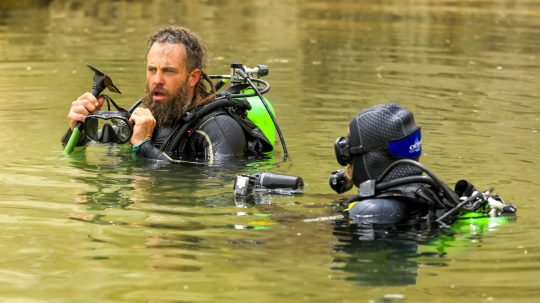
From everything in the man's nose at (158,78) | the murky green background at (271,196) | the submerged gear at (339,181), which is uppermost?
the man's nose at (158,78)

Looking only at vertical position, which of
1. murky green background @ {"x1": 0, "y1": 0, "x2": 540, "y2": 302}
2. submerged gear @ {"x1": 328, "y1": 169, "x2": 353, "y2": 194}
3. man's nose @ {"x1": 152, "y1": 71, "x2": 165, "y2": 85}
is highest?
man's nose @ {"x1": 152, "y1": 71, "x2": 165, "y2": 85}

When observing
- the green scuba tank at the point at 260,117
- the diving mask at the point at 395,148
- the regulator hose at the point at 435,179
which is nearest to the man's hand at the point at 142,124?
the green scuba tank at the point at 260,117

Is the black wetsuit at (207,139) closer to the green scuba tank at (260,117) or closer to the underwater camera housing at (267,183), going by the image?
the green scuba tank at (260,117)

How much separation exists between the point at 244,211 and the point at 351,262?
1.19m

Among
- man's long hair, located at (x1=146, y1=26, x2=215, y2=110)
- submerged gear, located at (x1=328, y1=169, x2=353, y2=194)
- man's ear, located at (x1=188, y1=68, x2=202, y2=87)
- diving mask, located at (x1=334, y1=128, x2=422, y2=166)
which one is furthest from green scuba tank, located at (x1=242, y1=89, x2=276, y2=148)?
diving mask, located at (x1=334, y1=128, x2=422, y2=166)

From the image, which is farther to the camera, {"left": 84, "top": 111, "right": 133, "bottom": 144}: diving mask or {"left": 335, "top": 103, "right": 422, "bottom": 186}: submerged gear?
{"left": 84, "top": 111, "right": 133, "bottom": 144}: diving mask

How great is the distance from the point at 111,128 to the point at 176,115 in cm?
46

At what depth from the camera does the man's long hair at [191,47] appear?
25.6 feet

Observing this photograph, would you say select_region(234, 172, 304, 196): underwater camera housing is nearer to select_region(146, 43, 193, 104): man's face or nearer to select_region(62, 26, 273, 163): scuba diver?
select_region(62, 26, 273, 163): scuba diver

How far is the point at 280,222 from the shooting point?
20.2 feet

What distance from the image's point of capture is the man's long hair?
307 inches

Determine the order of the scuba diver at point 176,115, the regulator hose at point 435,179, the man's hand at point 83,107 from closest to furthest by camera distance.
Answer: the regulator hose at point 435,179 → the man's hand at point 83,107 → the scuba diver at point 176,115

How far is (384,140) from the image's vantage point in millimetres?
5754

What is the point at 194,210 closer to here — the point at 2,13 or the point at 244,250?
the point at 244,250
